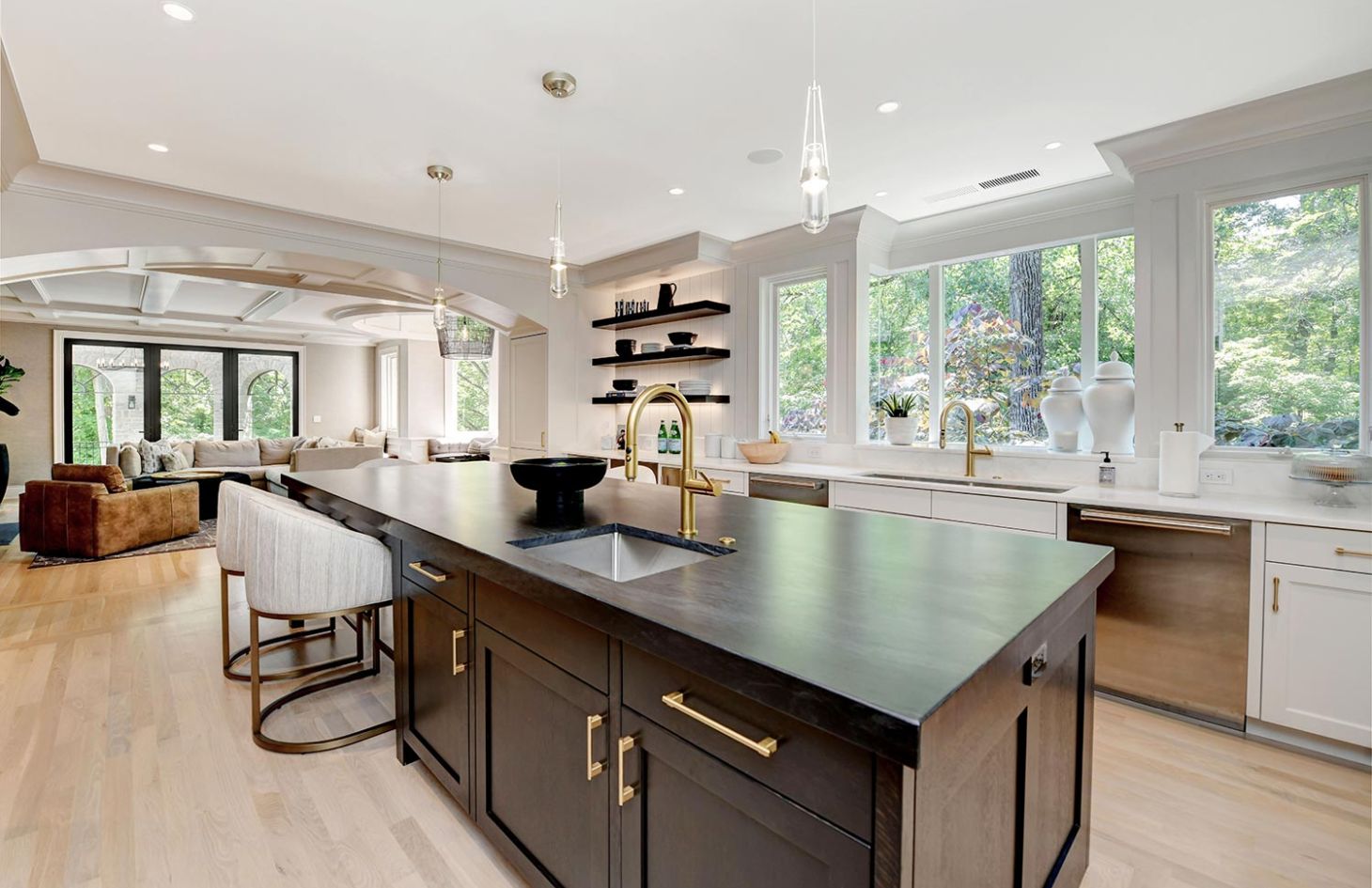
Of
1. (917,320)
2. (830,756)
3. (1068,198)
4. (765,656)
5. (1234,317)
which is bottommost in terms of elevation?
(830,756)

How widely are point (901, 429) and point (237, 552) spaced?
372cm

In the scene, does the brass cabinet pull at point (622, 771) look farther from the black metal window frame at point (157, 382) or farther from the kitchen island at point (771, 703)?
the black metal window frame at point (157, 382)

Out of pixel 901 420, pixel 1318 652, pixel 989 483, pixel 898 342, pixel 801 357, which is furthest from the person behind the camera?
pixel 801 357

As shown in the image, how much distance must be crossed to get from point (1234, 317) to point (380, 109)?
3999mm

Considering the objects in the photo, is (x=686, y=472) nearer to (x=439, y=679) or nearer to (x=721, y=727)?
(x=721, y=727)

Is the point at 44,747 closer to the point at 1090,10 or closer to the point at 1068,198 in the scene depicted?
the point at 1090,10

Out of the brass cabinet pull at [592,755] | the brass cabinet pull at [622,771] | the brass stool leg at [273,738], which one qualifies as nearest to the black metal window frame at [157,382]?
the brass stool leg at [273,738]

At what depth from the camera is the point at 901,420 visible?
4074mm

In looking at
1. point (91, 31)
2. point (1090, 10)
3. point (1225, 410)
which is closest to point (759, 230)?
point (1090, 10)

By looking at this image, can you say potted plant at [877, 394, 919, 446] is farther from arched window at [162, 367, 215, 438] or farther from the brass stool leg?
arched window at [162, 367, 215, 438]

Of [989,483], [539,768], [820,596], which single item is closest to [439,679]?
[539,768]

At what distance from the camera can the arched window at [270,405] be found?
1005cm

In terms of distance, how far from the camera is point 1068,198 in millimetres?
3479

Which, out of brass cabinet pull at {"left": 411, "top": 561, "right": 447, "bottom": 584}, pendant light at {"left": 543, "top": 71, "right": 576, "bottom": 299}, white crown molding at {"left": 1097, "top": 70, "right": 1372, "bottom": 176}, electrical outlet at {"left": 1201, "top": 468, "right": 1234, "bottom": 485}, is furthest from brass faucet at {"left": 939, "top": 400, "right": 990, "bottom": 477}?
brass cabinet pull at {"left": 411, "top": 561, "right": 447, "bottom": 584}
